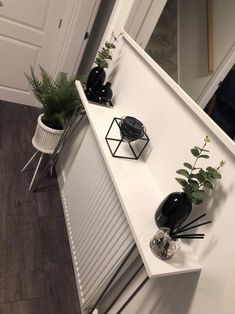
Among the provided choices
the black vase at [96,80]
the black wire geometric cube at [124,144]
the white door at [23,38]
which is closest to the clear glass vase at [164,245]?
the black wire geometric cube at [124,144]

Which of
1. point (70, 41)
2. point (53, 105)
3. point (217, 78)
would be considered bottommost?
point (53, 105)

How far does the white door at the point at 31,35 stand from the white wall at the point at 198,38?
1.59 metres

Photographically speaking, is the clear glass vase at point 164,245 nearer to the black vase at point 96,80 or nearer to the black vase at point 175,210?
the black vase at point 175,210

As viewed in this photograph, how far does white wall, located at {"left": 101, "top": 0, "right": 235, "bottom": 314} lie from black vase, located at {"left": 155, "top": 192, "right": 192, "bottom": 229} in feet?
0.26

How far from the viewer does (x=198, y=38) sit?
1.14m

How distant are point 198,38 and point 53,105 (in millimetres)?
1099

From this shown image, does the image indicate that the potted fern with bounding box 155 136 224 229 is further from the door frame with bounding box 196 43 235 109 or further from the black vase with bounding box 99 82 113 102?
the black vase with bounding box 99 82 113 102

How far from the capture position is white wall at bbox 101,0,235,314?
36.3 inches

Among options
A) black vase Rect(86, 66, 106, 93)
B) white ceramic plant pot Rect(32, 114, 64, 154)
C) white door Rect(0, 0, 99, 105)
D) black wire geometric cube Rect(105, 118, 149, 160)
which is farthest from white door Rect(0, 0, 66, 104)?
black wire geometric cube Rect(105, 118, 149, 160)

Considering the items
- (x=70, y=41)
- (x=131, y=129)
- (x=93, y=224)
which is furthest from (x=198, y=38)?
(x=70, y=41)

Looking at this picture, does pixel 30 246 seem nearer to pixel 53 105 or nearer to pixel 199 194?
pixel 53 105

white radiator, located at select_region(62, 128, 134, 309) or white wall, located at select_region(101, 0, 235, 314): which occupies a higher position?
white wall, located at select_region(101, 0, 235, 314)

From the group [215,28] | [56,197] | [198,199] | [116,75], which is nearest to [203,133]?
[198,199]

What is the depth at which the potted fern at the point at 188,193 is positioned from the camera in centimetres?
95
